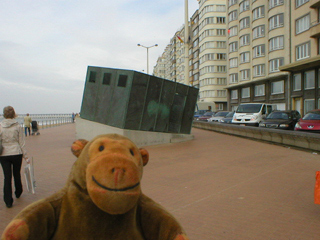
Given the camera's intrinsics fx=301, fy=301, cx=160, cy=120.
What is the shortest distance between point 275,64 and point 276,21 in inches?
209

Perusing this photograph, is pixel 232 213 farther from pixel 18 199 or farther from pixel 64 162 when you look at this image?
pixel 64 162

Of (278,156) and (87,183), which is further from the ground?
(87,183)

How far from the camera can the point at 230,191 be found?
5969 mm

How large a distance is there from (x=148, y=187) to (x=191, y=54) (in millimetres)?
73343

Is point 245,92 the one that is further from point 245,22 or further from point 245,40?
point 245,22

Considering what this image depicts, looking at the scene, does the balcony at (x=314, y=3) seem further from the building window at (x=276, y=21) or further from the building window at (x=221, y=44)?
the building window at (x=221, y=44)

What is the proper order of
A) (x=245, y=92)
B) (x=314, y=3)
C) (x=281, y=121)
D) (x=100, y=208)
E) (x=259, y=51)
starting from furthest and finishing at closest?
(x=245, y=92), (x=259, y=51), (x=314, y=3), (x=281, y=121), (x=100, y=208)

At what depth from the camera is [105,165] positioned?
1.79 metres

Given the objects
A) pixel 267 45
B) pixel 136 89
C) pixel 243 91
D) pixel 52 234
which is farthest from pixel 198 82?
pixel 52 234

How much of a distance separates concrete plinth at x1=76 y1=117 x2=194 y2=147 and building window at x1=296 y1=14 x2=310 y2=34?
23611 mm

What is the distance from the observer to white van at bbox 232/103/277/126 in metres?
21.9

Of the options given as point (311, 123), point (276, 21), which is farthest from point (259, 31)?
point (311, 123)

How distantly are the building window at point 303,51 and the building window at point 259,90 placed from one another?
844 cm

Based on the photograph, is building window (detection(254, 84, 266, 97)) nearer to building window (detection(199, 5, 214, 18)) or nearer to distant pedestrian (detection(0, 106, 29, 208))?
building window (detection(199, 5, 214, 18))
